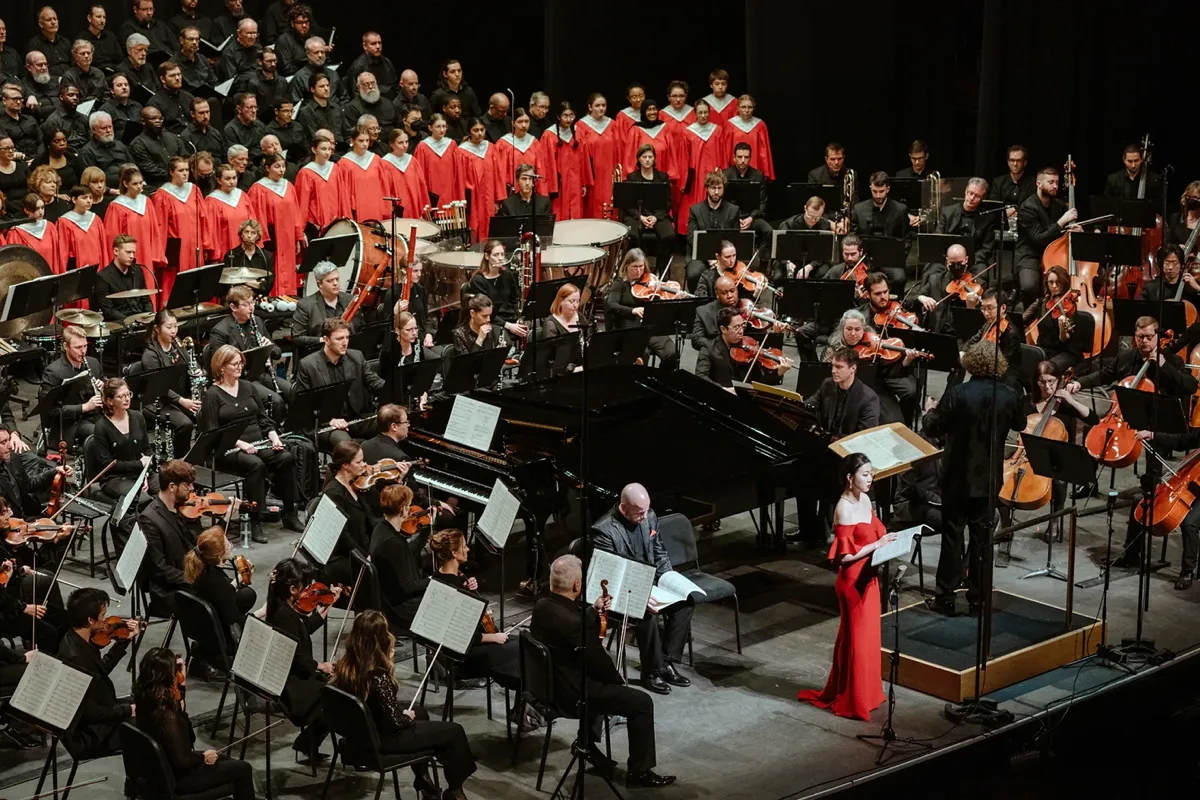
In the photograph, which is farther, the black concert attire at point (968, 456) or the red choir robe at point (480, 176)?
the red choir robe at point (480, 176)

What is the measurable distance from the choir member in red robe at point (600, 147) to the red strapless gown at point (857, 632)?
921 centimetres

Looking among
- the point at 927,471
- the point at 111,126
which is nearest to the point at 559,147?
the point at 111,126

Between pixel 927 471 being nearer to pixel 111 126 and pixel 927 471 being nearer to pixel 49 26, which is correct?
pixel 111 126

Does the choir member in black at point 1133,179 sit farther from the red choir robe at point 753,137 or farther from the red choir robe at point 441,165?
the red choir robe at point 441,165

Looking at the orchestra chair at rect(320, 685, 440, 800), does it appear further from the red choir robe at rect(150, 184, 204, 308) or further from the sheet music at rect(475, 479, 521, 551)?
the red choir robe at rect(150, 184, 204, 308)

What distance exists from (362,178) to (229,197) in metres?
1.51

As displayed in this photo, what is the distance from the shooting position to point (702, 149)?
16.8 metres

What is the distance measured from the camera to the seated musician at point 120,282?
12.4 metres

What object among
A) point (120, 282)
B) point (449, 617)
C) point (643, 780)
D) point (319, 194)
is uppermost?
point (319, 194)

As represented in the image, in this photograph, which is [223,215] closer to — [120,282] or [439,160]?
[120,282]

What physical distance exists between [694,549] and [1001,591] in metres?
1.87

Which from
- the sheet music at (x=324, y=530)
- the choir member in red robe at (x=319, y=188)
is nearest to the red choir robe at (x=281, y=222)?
the choir member in red robe at (x=319, y=188)

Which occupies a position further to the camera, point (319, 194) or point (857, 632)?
point (319, 194)

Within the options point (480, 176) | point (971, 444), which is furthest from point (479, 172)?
point (971, 444)
